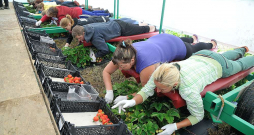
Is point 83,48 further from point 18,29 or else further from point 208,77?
point 208,77

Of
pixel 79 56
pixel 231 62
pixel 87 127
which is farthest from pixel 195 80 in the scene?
pixel 79 56

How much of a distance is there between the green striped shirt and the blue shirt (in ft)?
0.98

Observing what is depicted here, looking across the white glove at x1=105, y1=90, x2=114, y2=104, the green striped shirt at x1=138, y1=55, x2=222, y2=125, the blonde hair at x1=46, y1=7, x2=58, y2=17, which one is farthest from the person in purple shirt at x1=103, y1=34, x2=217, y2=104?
the blonde hair at x1=46, y1=7, x2=58, y2=17

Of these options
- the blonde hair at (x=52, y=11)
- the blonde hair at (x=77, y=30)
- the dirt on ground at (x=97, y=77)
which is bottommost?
the dirt on ground at (x=97, y=77)

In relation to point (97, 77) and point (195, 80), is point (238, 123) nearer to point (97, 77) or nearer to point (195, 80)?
point (195, 80)

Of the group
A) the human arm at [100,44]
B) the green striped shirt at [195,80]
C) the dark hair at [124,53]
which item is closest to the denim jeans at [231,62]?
the green striped shirt at [195,80]

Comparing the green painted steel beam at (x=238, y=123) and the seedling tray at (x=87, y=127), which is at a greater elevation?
the green painted steel beam at (x=238, y=123)

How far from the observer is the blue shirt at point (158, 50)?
7.95 ft

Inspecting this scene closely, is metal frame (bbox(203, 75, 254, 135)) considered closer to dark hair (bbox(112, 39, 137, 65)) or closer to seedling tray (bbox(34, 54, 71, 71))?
dark hair (bbox(112, 39, 137, 65))

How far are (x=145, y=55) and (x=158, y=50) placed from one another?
0.89ft

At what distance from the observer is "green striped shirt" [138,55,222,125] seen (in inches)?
78.5

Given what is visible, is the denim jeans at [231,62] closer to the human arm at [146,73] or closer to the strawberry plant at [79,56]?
the human arm at [146,73]

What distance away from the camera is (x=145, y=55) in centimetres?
242

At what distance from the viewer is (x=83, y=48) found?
4273 millimetres
